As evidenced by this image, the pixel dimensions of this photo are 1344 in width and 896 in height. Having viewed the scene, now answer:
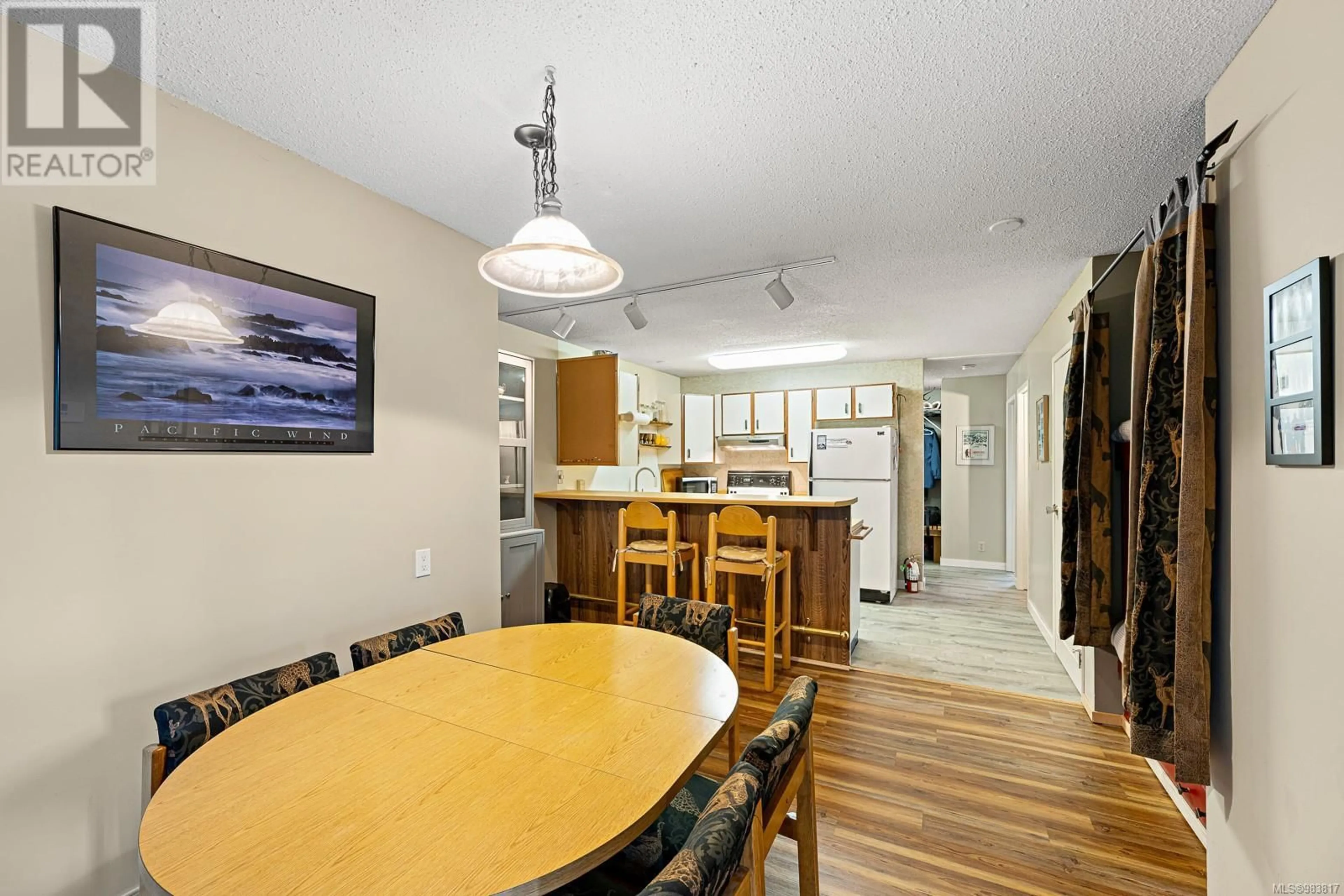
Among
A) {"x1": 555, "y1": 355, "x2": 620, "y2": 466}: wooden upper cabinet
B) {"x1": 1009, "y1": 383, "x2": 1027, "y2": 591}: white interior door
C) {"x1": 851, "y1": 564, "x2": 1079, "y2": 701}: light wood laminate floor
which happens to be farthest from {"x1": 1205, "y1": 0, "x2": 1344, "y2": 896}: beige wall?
{"x1": 1009, "y1": 383, "x2": 1027, "y2": 591}: white interior door

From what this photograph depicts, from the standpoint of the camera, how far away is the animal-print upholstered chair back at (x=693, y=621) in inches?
86.9

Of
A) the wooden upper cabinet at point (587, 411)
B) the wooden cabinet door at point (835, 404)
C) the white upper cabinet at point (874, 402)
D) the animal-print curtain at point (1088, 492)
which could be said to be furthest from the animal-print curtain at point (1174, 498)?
the wooden cabinet door at point (835, 404)

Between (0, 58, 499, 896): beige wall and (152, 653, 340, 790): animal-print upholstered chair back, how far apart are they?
36 centimetres

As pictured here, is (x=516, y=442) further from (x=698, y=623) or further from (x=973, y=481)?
(x=973, y=481)

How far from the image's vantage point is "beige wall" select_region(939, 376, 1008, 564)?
22.9ft

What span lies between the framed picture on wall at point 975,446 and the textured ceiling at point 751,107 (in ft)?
14.8

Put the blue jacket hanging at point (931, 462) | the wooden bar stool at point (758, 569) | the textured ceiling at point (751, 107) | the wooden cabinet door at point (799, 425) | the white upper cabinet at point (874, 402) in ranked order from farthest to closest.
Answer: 1. the blue jacket hanging at point (931, 462)
2. the wooden cabinet door at point (799, 425)
3. the white upper cabinet at point (874, 402)
4. the wooden bar stool at point (758, 569)
5. the textured ceiling at point (751, 107)

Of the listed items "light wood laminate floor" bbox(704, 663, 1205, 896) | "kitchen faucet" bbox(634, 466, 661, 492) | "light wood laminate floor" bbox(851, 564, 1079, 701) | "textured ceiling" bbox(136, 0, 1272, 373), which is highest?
"textured ceiling" bbox(136, 0, 1272, 373)

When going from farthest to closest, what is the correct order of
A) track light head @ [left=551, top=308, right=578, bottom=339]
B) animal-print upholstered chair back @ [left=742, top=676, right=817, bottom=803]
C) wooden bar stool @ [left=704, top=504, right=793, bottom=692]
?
→ track light head @ [left=551, top=308, right=578, bottom=339] < wooden bar stool @ [left=704, top=504, right=793, bottom=692] < animal-print upholstered chair back @ [left=742, top=676, right=817, bottom=803]

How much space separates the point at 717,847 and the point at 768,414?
19.4 ft

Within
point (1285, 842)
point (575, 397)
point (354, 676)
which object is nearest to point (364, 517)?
point (354, 676)

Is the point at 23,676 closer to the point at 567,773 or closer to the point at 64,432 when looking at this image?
the point at 64,432

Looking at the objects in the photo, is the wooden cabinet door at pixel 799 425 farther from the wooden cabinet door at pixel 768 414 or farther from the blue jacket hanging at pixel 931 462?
the blue jacket hanging at pixel 931 462

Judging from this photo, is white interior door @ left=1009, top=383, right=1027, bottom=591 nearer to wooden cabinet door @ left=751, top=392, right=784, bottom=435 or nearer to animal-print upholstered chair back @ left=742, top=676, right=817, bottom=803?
wooden cabinet door @ left=751, top=392, right=784, bottom=435
